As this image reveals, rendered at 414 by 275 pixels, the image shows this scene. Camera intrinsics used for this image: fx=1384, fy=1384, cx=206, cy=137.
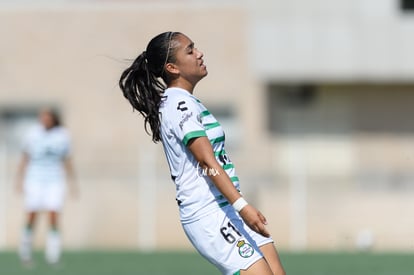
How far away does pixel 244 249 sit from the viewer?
7141 mm

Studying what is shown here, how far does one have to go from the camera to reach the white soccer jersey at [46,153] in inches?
719

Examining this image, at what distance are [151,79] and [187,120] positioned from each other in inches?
21.3

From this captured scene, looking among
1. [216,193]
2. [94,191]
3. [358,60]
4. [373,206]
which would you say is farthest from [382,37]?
[216,193]

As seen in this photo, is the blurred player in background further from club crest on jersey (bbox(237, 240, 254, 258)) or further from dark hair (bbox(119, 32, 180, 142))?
club crest on jersey (bbox(237, 240, 254, 258))

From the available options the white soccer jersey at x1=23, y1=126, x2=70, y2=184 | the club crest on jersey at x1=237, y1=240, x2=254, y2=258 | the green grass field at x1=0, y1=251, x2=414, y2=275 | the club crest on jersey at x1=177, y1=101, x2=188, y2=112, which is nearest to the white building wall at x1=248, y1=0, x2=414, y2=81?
the green grass field at x1=0, y1=251, x2=414, y2=275

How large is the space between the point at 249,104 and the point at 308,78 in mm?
1577

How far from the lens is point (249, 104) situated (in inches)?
1147

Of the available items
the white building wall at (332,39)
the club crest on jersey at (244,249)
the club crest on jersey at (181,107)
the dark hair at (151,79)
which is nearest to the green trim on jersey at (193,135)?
the club crest on jersey at (181,107)

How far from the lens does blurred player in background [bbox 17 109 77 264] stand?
18.2 meters

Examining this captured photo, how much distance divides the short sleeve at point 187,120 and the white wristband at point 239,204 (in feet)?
1.32

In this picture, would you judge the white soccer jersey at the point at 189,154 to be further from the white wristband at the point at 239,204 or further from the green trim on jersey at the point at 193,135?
the white wristband at the point at 239,204

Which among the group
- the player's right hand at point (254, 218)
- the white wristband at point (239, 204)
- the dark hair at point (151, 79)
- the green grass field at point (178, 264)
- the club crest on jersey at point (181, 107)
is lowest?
the green grass field at point (178, 264)

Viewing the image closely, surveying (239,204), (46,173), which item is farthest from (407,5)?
(239,204)

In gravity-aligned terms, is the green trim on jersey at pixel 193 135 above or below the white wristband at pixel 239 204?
above
